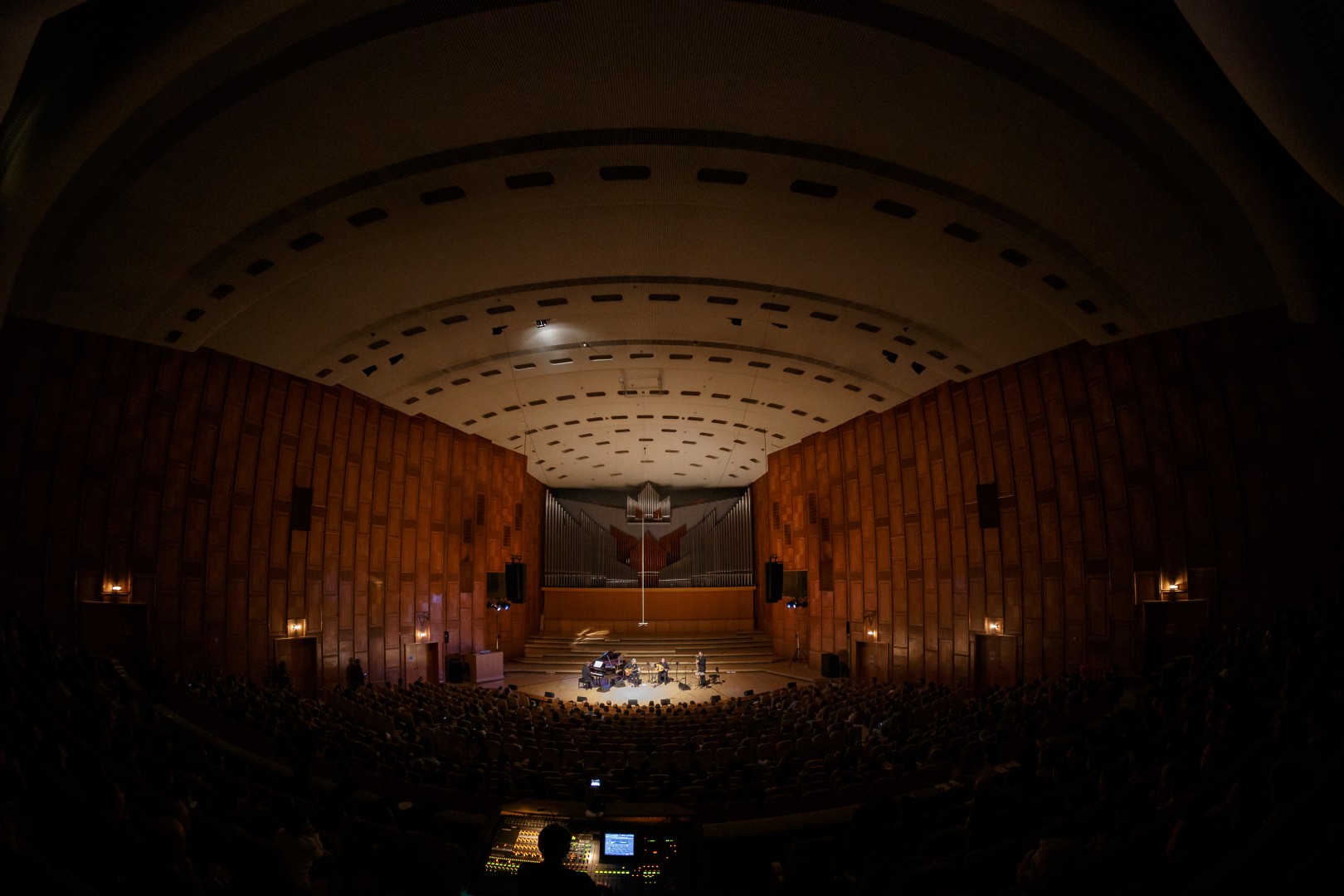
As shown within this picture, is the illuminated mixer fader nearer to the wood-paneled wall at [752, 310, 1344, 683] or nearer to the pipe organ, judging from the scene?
the wood-paneled wall at [752, 310, 1344, 683]

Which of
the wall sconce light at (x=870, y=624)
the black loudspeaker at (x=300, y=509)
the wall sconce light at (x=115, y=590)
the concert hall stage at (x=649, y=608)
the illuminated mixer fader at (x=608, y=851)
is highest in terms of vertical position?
the black loudspeaker at (x=300, y=509)

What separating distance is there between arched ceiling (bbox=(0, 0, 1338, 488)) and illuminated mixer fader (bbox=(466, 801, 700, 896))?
645cm

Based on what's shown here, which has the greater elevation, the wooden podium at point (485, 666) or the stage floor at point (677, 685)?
the wooden podium at point (485, 666)

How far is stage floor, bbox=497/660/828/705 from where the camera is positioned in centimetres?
1966

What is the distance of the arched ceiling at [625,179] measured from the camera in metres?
6.27

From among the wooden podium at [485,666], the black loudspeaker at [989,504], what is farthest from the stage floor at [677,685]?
the black loudspeaker at [989,504]

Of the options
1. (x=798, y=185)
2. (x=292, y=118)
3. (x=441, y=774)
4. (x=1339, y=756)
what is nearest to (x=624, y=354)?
(x=798, y=185)

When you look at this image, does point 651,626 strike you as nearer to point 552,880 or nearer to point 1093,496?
point 1093,496

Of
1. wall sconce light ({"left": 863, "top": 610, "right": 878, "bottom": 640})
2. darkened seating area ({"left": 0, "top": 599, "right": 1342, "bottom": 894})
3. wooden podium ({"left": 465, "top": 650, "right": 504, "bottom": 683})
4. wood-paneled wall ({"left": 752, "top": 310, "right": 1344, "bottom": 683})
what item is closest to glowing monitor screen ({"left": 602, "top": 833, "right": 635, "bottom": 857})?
darkened seating area ({"left": 0, "top": 599, "right": 1342, "bottom": 894})

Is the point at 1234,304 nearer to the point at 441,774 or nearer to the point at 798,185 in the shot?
the point at 798,185

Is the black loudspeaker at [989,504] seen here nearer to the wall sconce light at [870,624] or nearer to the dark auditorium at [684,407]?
the dark auditorium at [684,407]

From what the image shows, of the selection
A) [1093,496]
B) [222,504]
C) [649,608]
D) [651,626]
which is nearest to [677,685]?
[651,626]

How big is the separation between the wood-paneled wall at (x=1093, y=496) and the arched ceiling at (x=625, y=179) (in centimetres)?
172

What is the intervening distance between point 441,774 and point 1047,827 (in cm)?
602
